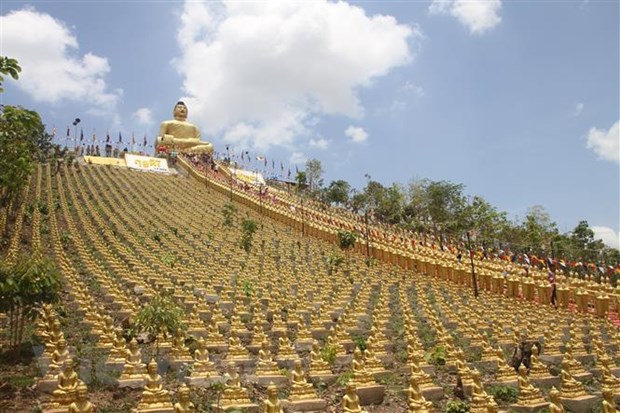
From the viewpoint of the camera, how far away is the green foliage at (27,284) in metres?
8.72

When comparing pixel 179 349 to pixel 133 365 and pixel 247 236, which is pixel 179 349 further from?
pixel 247 236

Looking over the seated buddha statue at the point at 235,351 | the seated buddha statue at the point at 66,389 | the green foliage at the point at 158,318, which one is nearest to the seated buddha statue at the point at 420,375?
the seated buddha statue at the point at 235,351

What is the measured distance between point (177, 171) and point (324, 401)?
162 ft

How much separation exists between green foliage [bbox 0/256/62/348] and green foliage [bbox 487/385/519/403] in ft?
24.0

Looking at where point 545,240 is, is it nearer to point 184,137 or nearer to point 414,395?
point 414,395

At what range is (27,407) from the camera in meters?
7.38

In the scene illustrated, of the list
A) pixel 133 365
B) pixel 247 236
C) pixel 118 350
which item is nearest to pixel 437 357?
pixel 133 365

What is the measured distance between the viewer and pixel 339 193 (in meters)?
60.5

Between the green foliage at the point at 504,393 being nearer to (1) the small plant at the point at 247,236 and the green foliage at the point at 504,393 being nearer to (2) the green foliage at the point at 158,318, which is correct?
(2) the green foliage at the point at 158,318

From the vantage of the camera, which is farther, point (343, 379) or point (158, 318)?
point (158, 318)

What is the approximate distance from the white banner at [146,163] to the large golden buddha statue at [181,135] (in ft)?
33.1

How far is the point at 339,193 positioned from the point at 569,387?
51.8 meters

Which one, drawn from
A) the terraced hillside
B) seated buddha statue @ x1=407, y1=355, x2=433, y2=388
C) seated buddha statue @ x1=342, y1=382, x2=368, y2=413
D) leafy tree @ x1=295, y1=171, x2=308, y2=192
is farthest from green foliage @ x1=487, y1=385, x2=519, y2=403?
leafy tree @ x1=295, y1=171, x2=308, y2=192

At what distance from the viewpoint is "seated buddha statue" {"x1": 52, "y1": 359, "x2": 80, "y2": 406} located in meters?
6.61
